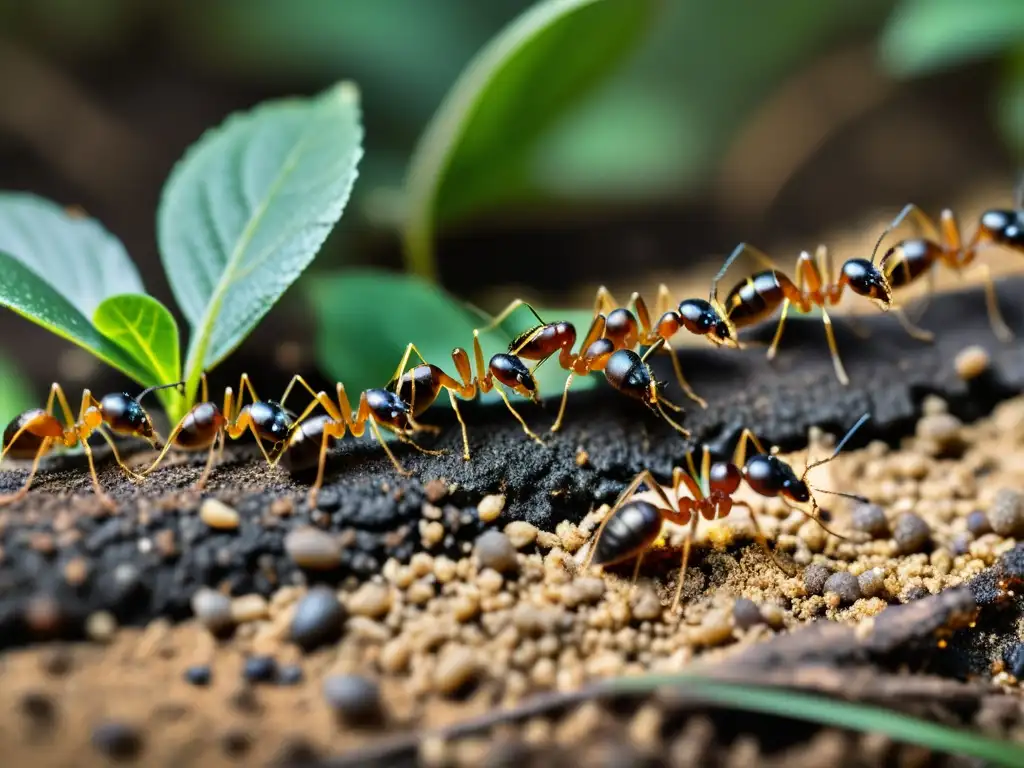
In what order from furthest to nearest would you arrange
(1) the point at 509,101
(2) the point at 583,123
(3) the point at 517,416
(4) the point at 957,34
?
(2) the point at 583,123, (4) the point at 957,34, (1) the point at 509,101, (3) the point at 517,416

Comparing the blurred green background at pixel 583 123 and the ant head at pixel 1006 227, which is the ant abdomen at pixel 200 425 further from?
the ant head at pixel 1006 227

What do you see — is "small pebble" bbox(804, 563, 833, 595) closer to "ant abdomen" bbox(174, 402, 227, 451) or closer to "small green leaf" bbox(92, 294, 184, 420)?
"ant abdomen" bbox(174, 402, 227, 451)

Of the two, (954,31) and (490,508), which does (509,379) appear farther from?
(954,31)

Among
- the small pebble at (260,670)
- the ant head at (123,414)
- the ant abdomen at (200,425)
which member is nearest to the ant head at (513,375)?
the ant abdomen at (200,425)

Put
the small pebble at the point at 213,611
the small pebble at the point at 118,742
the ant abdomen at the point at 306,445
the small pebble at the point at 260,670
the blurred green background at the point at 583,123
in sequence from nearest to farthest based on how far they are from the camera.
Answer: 1. the small pebble at the point at 118,742
2. the small pebble at the point at 260,670
3. the small pebble at the point at 213,611
4. the ant abdomen at the point at 306,445
5. the blurred green background at the point at 583,123

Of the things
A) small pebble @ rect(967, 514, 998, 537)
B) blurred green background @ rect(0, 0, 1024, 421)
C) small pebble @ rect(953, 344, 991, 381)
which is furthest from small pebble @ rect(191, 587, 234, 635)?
blurred green background @ rect(0, 0, 1024, 421)

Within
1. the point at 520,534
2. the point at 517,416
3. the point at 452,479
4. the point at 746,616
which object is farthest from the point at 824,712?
the point at 517,416

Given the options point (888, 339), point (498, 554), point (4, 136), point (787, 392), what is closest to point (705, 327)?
point (787, 392)
